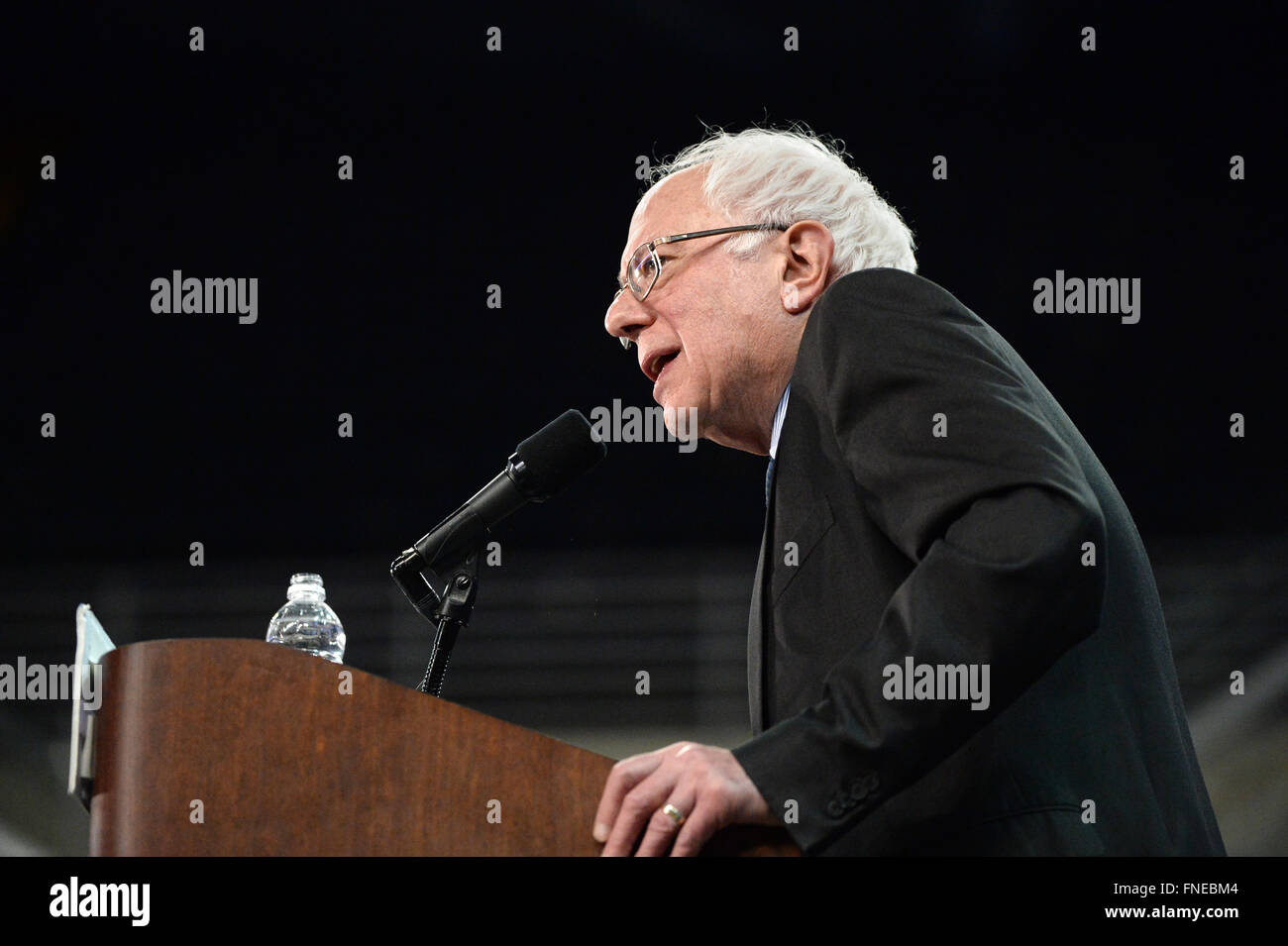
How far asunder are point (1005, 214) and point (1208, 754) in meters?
1.83

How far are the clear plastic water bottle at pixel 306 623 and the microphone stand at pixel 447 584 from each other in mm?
146

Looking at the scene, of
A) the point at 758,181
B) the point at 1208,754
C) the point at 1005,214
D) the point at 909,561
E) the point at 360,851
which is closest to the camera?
the point at 360,851

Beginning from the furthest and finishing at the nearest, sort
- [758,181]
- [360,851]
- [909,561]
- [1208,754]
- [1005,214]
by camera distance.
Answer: [1005,214]
[1208,754]
[758,181]
[909,561]
[360,851]

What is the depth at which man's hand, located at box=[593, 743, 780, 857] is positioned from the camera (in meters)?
1.11

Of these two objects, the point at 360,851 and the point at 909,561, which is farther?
the point at 909,561

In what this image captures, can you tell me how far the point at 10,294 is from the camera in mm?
4609

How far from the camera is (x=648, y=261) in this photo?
1892 millimetres

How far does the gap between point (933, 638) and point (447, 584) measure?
0.70 meters

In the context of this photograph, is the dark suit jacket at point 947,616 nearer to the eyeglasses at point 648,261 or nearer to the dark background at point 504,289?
the eyeglasses at point 648,261

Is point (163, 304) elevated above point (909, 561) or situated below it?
above

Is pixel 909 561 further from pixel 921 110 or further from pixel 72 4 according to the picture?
pixel 72 4

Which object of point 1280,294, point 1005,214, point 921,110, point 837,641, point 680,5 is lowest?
point 837,641

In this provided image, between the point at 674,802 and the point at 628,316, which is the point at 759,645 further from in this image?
the point at 628,316
